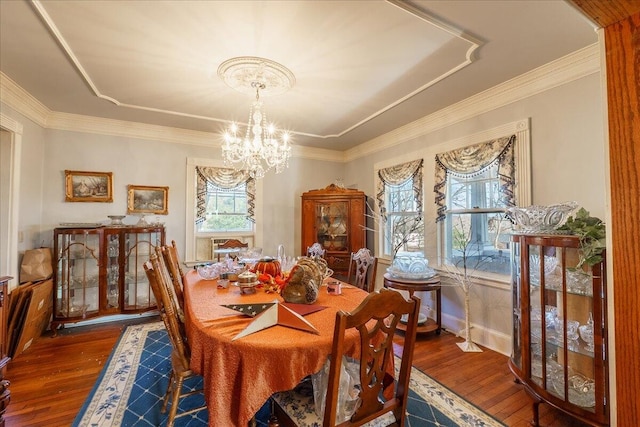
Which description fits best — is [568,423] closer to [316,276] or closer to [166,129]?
[316,276]

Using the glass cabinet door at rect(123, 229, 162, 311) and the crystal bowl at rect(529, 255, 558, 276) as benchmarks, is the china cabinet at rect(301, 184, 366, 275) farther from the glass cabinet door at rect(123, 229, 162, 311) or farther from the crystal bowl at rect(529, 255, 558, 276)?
the crystal bowl at rect(529, 255, 558, 276)

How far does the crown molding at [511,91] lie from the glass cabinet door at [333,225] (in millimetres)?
1267

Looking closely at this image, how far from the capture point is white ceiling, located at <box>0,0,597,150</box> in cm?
176

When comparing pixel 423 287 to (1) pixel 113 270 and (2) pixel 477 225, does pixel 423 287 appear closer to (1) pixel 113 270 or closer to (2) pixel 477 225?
(2) pixel 477 225

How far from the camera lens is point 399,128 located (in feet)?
12.9

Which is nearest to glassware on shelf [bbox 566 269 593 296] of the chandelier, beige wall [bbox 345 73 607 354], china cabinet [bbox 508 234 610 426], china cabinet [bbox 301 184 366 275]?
china cabinet [bbox 508 234 610 426]

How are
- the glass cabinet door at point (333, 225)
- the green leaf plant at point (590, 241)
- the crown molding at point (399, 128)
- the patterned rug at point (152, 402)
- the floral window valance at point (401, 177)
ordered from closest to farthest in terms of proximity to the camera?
the green leaf plant at point (590, 241) → the patterned rug at point (152, 402) → the crown molding at point (399, 128) → the floral window valance at point (401, 177) → the glass cabinet door at point (333, 225)

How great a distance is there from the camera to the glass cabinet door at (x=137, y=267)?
11.4 ft

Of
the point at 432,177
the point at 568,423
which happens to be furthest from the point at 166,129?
the point at 568,423

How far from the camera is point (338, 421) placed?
120 cm

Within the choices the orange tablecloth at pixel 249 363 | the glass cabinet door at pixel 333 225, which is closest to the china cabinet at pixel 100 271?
the glass cabinet door at pixel 333 225

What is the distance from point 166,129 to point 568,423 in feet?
16.5

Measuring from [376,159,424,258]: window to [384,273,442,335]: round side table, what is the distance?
21.5 inches

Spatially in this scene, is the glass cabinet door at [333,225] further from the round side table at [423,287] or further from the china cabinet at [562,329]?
the china cabinet at [562,329]
